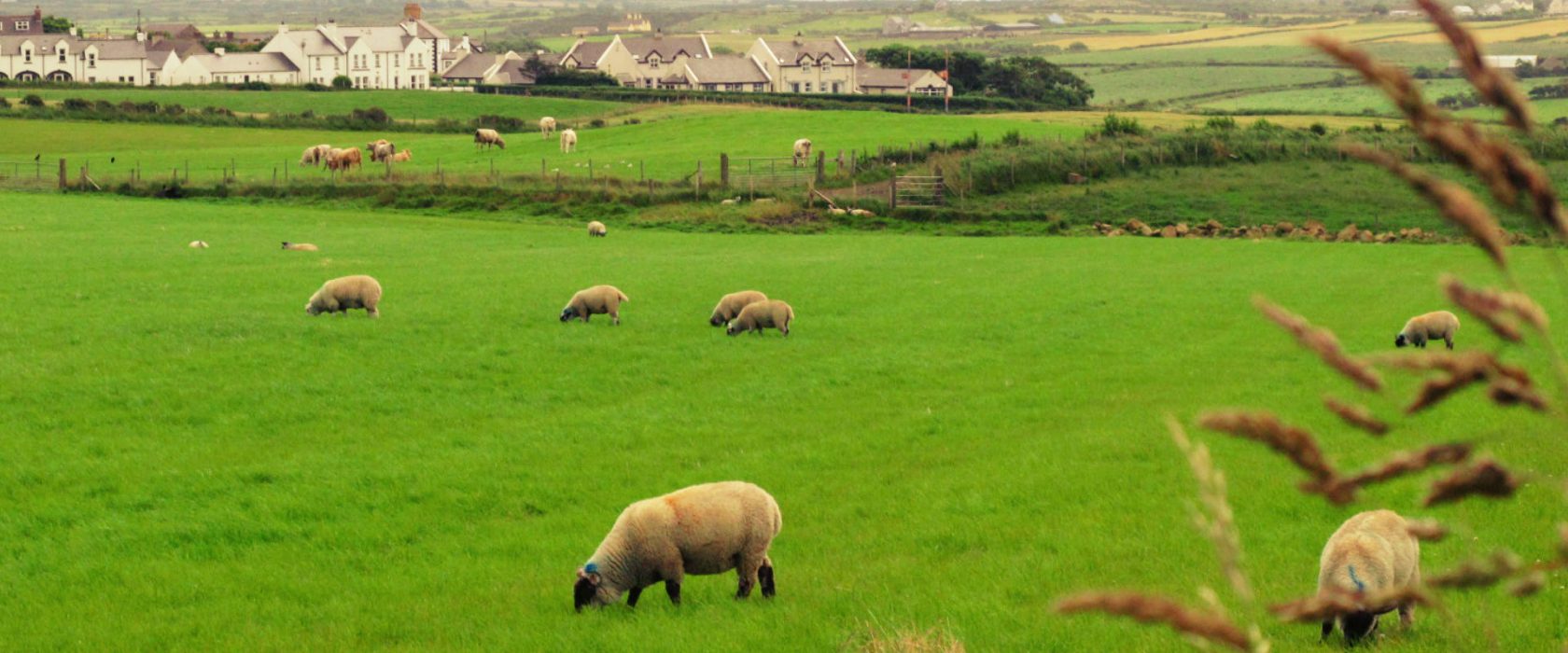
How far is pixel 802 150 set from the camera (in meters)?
79.9

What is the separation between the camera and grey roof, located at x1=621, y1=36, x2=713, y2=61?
6993 inches

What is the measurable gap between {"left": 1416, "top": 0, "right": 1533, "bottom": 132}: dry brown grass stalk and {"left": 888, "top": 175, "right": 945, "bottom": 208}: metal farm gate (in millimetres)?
62926

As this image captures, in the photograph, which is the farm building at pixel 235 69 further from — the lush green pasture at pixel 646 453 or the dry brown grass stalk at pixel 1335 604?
the dry brown grass stalk at pixel 1335 604

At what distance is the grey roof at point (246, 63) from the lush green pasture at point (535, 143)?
61.4 meters

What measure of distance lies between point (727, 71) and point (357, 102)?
170 feet

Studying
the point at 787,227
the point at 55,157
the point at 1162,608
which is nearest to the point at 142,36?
the point at 55,157

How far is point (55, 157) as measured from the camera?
8831 centimetres

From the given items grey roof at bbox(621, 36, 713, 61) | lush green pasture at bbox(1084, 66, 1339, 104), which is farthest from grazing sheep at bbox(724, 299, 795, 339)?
grey roof at bbox(621, 36, 713, 61)

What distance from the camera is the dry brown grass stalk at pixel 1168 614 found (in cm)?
285

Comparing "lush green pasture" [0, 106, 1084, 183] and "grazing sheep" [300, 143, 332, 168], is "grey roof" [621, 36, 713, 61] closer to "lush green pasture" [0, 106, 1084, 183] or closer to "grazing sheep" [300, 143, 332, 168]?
"lush green pasture" [0, 106, 1084, 183]

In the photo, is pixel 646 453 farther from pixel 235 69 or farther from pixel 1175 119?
pixel 235 69

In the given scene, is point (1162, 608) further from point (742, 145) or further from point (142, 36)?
point (142, 36)

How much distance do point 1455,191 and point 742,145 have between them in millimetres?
86476

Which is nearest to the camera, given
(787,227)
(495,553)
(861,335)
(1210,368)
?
(495,553)
